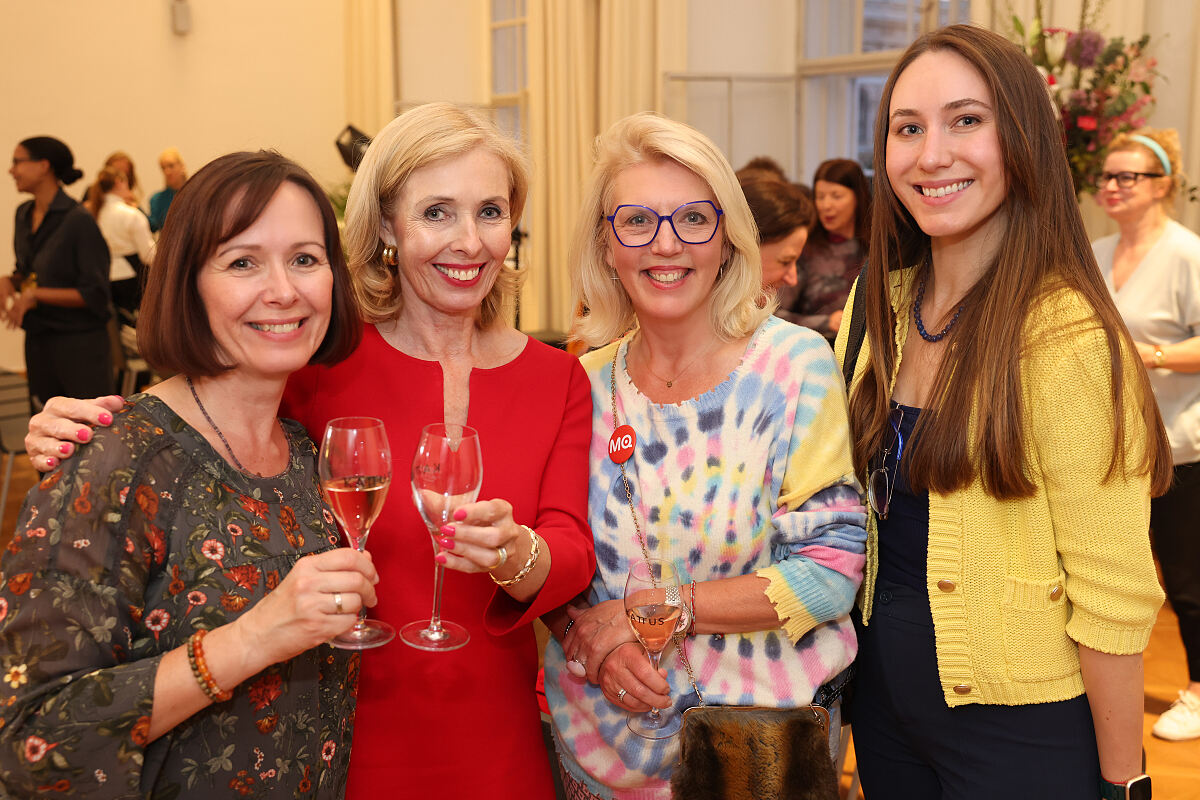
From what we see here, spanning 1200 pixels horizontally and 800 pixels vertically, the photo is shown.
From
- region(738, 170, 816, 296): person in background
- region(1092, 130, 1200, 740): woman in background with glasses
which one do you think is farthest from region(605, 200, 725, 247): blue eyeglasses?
region(1092, 130, 1200, 740): woman in background with glasses

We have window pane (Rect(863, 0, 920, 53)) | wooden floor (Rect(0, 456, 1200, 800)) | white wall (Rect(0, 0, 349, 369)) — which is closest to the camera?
wooden floor (Rect(0, 456, 1200, 800))

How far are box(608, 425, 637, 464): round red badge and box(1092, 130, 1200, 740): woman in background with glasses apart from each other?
2.60 m

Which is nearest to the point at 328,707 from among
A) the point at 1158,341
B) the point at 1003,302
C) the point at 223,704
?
the point at 223,704

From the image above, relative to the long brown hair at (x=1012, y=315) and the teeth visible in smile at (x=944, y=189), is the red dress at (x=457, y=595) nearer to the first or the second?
the long brown hair at (x=1012, y=315)

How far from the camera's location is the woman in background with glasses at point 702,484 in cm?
184

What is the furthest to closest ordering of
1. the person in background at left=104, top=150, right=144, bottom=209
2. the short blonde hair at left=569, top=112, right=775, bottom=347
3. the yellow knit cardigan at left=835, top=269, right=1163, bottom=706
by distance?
the person in background at left=104, top=150, right=144, bottom=209 → the short blonde hair at left=569, top=112, right=775, bottom=347 → the yellow knit cardigan at left=835, top=269, right=1163, bottom=706

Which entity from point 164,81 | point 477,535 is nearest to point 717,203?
point 477,535

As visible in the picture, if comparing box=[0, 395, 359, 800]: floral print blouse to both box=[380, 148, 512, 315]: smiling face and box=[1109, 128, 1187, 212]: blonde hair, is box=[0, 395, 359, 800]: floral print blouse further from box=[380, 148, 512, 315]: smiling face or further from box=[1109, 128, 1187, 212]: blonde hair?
box=[1109, 128, 1187, 212]: blonde hair

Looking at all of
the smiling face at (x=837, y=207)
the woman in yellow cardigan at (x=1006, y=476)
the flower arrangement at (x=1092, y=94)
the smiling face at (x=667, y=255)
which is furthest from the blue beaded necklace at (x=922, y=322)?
the smiling face at (x=837, y=207)

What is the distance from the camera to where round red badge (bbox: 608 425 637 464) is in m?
1.99

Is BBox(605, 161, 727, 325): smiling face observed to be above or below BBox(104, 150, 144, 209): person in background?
below

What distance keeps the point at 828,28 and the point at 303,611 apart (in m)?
7.92

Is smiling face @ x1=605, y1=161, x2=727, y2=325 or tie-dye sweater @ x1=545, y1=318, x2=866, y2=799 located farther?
smiling face @ x1=605, y1=161, x2=727, y2=325

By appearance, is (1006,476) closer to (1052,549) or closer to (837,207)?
(1052,549)
